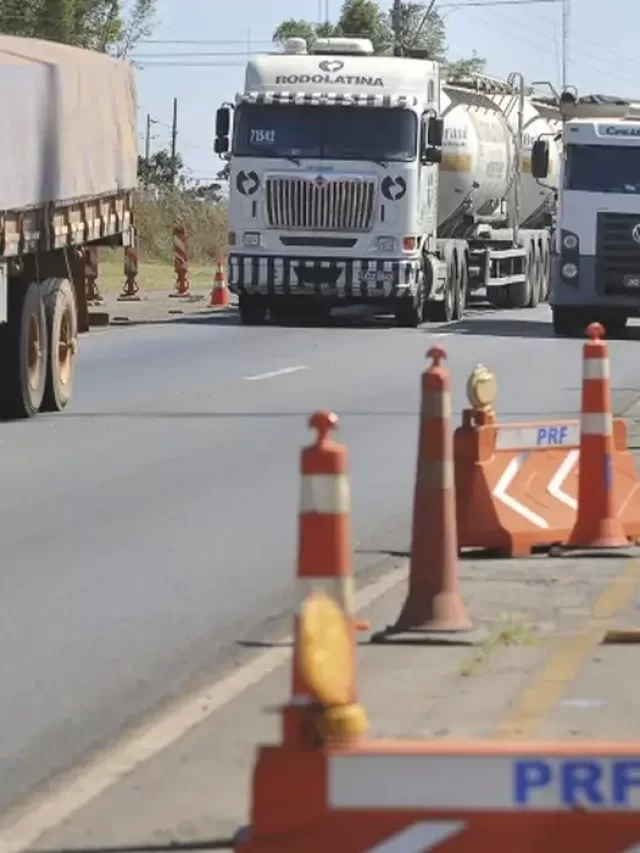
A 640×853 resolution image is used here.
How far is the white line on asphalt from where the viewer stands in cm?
627

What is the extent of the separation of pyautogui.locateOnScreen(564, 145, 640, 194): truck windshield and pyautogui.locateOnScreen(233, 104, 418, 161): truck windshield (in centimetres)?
228

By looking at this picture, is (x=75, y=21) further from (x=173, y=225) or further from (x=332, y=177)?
(x=332, y=177)

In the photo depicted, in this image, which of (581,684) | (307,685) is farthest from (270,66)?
(307,685)

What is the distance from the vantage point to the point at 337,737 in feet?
14.9

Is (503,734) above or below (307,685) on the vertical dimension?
below

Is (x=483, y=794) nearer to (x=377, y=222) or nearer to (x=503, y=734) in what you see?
(x=503, y=734)

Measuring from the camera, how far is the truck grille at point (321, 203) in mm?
33062

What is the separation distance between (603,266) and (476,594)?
2289 centimetres

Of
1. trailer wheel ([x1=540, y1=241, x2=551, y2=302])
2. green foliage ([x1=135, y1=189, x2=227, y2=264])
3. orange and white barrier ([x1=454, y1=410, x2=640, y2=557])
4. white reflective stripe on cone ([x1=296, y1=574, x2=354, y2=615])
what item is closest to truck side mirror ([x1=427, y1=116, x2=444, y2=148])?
trailer wheel ([x1=540, y1=241, x2=551, y2=302])

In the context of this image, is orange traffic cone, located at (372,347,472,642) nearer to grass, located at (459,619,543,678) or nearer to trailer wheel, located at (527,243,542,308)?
grass, located at (459,619,543,678)

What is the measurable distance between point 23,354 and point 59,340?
148 cm

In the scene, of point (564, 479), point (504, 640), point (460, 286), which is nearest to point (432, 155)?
point (460, 286)

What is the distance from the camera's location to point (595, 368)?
1074 centimetres

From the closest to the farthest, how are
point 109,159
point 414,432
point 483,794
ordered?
point 483,794, point 414,432, point 109,159
